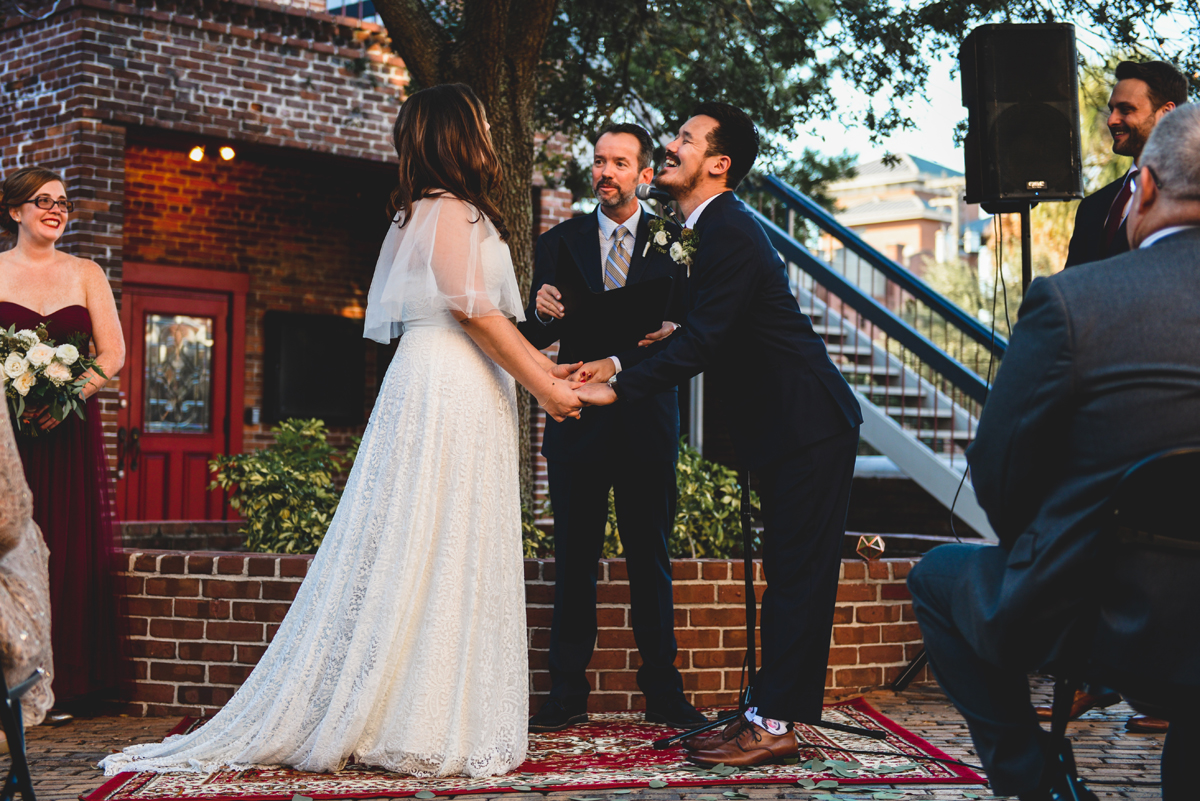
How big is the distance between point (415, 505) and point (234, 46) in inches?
268

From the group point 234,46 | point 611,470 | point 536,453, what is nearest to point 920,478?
point 536,453

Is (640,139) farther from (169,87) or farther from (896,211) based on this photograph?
(896,211)

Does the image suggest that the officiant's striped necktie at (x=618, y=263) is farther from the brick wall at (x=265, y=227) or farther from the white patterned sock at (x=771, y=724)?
the brick wall at (x=265, y=227)

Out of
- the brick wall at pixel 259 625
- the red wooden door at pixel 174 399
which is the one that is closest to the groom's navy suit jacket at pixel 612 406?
the brick wall at pixel 259 625

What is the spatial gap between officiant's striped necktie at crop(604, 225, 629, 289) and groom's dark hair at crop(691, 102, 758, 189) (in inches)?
25.2

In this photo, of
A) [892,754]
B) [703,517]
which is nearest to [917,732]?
[892,754]

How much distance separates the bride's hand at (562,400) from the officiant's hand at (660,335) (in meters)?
0.34

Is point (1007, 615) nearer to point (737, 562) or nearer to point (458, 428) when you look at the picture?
point (458, 428)

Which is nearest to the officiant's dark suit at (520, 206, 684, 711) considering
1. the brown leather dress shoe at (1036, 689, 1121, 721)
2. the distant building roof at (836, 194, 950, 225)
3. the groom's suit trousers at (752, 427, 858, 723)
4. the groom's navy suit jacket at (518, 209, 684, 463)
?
the groom's navy suit jacket at (518, 209, 684, 463)

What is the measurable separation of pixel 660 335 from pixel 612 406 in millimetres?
318

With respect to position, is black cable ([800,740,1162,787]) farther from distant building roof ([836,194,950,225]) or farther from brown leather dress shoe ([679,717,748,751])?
distant building roof ([836,194,950,225])

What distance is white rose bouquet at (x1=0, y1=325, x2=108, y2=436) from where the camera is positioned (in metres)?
4.13

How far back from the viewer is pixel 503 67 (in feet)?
18.3

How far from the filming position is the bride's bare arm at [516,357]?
140 inches
